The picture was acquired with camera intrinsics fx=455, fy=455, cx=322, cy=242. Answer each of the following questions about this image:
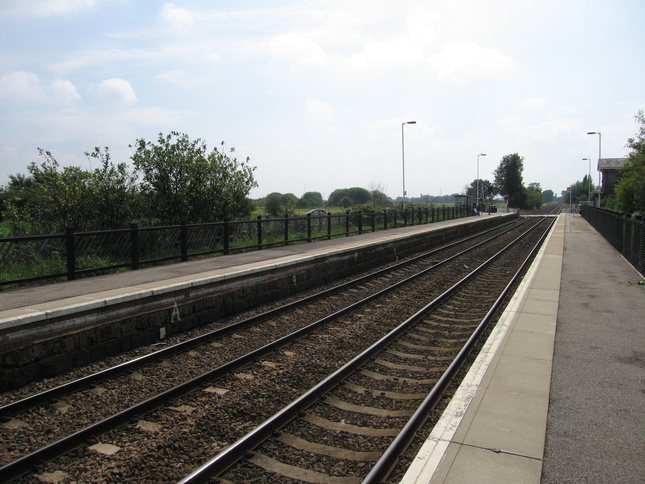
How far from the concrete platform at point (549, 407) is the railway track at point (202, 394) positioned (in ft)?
3.83

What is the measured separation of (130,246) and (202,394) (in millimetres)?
6661

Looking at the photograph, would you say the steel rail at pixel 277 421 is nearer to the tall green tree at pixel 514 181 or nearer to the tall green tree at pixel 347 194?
the tall green tree at pixel 347 194

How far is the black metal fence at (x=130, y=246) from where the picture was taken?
8.74 metres

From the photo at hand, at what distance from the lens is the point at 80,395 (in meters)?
5.43

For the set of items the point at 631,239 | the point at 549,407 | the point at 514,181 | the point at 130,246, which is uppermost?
the point at 514,181

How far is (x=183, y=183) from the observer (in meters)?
16.8

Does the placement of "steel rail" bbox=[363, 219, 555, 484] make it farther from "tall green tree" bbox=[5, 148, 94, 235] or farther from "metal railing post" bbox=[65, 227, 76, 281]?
"tall green tree" bbox=[5, 148, 94, 235]

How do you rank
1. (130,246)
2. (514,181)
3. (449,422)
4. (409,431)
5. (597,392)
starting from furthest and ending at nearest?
(514,181)
(130,246)
(597,392)
(409,431)
(449,422)

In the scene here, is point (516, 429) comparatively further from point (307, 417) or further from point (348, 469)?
point (307, 417)

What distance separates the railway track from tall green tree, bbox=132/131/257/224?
8.47 metres

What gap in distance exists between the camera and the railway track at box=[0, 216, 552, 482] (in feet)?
13.2

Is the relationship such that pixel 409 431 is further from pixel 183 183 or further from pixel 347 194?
pixel 347 194

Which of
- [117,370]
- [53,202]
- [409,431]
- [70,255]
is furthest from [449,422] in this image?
[53,202]

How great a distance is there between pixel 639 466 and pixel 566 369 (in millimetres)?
2160
